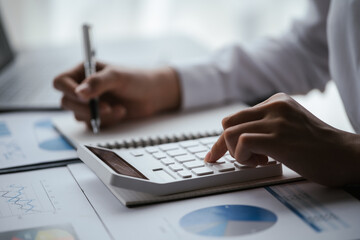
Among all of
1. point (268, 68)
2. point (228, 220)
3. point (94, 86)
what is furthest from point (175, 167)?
point (268, 68)

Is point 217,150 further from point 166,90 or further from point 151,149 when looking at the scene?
point 166,90

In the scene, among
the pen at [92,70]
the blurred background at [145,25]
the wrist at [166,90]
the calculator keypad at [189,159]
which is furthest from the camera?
the blurred background at [145,25]

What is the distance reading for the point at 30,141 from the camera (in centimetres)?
79

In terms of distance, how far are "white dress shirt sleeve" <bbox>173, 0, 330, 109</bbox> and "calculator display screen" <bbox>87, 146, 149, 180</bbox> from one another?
1.21 ft

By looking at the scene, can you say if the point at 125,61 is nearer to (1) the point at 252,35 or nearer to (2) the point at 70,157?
(2) the point at 70,157

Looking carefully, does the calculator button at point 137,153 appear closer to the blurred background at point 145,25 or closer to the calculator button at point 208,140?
the calculator button at point 208,140

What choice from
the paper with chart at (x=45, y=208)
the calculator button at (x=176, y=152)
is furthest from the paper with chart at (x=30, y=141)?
the calculator button at (x=176, y=152)

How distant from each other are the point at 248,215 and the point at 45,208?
217 millimetres

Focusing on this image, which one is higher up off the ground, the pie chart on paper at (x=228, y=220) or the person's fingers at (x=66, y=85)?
the person's fingers at (x=66, y=85)

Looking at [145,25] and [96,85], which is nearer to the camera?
[96,85]

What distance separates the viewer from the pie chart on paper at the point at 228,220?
1.52 feet

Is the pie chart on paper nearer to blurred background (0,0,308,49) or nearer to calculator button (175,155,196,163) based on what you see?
calculator button (175,155,196,163)

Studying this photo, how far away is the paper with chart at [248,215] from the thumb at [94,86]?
26 centimetres

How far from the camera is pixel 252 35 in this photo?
1988mm
